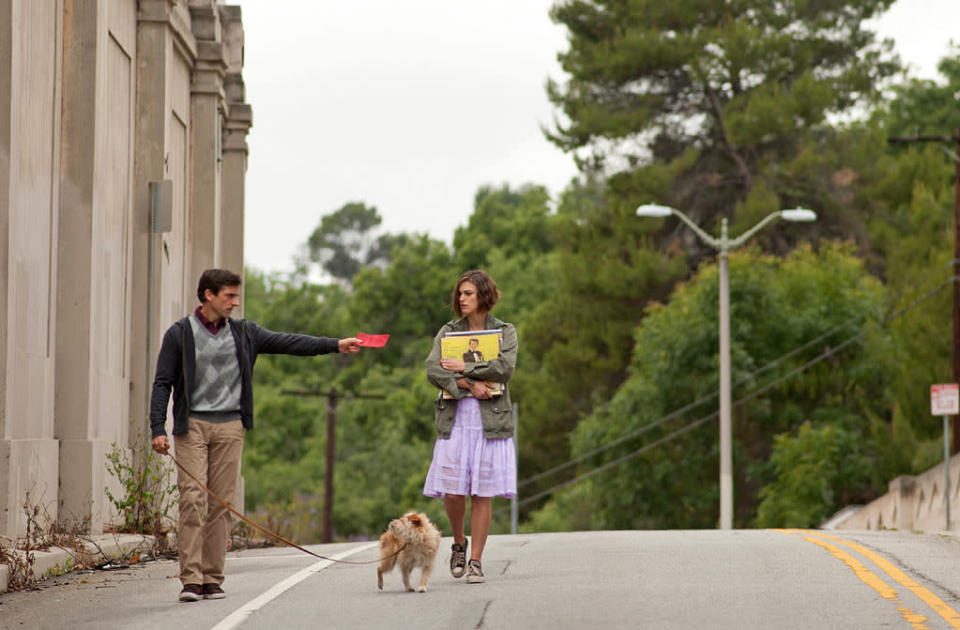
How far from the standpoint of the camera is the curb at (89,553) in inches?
460

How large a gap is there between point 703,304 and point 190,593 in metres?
32.8

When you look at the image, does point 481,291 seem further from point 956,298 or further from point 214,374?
point 956,298

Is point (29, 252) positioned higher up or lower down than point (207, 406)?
higher up

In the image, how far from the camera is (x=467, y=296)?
1072 cm

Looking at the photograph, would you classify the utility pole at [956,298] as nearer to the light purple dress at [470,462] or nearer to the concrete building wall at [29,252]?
the concrete building wall at [29,252]

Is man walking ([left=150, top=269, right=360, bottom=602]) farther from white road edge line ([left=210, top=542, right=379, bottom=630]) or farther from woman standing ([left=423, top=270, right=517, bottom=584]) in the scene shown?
woman standing ([left=423, top=270, right=517, bottom=584])

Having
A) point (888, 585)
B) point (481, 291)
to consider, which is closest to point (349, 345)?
point (481, 291)

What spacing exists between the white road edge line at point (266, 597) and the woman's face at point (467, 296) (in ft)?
7.32

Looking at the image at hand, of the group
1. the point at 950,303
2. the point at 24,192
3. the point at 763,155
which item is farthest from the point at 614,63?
the point at 24,192

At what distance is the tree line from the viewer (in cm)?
4100

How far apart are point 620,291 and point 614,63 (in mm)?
7419

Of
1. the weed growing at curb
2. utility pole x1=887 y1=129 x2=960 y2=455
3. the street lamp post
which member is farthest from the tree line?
the weed growing at curb

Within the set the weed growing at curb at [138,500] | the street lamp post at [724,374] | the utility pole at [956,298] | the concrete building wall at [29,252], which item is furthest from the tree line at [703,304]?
the concrete building wall at [29,252]

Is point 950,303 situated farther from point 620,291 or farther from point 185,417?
point 185,417
